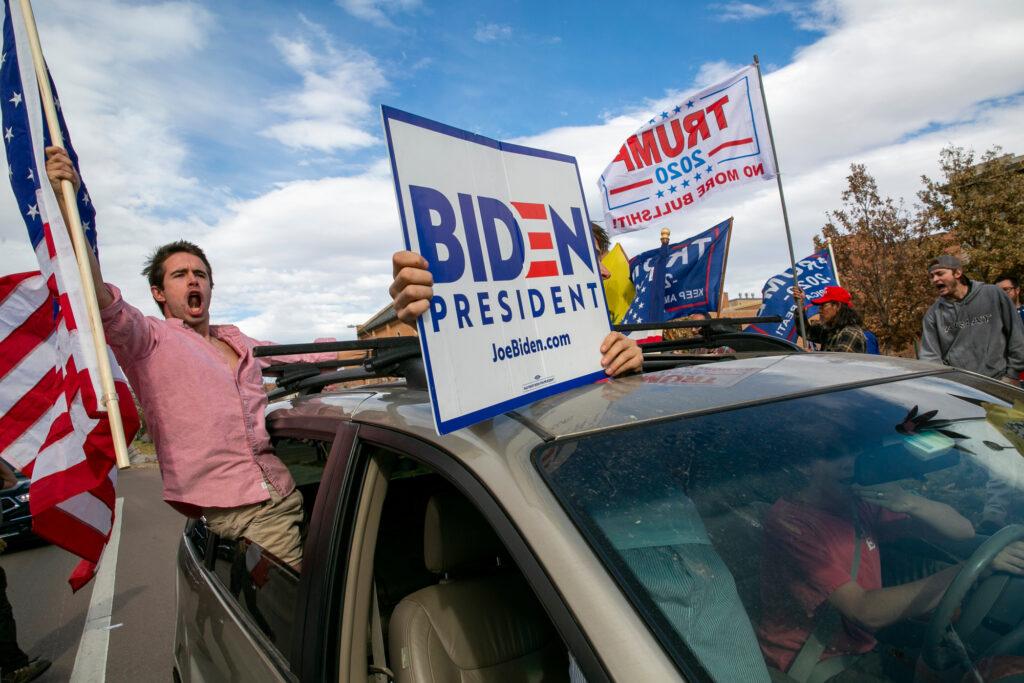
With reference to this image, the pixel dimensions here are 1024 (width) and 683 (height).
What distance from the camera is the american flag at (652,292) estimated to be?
22.3ft

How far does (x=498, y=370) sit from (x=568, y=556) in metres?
0.59

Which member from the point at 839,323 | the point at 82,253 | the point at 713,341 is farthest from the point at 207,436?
the point at 839,323

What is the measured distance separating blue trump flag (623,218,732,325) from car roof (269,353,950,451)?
430 cm

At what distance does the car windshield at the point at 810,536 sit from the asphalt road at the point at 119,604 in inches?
166

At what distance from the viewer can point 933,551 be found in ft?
4.44

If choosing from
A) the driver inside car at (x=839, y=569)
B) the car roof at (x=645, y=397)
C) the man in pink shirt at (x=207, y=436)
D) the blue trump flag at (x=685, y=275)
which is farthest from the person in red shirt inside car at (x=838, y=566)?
the blue trump flag at (x=685, y=275)

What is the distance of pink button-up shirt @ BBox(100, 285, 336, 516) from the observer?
2.40 meters

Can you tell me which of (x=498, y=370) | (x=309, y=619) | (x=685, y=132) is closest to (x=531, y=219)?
(x=498, y=370)

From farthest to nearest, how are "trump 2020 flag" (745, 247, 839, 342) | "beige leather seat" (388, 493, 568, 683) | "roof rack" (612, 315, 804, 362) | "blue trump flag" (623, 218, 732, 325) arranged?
"trump 2020 flag" (745, 247, 839, 342)
"blue trump flag" (623, 218, 732, 325)
"roof rack" (612, 315, 804, 362)
"beige leather seat" (388, 493, 568, 683)

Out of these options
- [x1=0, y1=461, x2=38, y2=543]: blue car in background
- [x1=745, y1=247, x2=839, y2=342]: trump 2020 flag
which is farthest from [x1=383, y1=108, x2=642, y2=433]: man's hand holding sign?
[x1=0, y1=461, x2=38, y2=543]: blue car in background

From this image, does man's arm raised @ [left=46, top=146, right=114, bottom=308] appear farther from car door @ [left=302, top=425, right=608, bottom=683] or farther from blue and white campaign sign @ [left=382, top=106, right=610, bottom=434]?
blue and white campaign sign @ [left=382, top=106, right=610, bottom=434]

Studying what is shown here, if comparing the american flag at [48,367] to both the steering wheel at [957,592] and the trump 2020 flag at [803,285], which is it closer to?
the steering wheel at [957,592]

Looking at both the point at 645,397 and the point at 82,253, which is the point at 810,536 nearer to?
the point at 645,397

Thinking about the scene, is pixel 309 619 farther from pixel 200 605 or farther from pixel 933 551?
pixel 933 551
